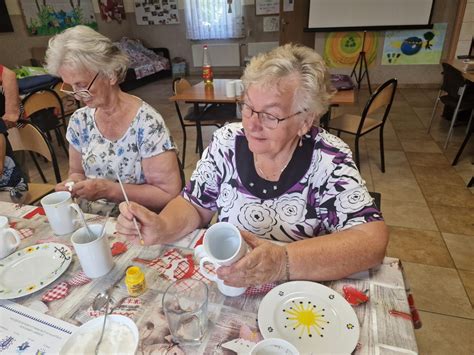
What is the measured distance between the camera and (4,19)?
16.9ft

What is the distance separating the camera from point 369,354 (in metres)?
0.65

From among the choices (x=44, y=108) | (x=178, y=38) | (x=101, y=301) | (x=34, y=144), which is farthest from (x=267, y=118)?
(x=178, y=38)

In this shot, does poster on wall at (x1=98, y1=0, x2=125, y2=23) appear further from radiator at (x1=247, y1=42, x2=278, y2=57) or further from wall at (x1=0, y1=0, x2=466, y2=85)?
radiator at (x1=247, y1=42, x2=278, y2=57)

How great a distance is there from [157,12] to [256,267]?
8466 mm

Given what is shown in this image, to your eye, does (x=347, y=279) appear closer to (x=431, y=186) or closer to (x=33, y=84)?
(x=431, y=186)

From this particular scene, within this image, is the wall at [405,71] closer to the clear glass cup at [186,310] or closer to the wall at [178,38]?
the wall at [178,38]

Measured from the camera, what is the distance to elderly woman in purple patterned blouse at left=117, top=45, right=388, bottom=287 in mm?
855

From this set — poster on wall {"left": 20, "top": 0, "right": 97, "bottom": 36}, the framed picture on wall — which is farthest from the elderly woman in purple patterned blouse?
the framed picture on wall

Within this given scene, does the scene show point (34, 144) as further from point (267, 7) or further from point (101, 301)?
point (267, 7)

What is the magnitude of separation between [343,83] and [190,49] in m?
5.85

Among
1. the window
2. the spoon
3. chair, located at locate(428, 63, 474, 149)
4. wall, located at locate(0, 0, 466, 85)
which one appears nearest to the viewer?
the spoon

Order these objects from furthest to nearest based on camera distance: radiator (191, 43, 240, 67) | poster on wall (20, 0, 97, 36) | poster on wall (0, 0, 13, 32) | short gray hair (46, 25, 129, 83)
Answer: radiator (191, 43, 240, 67) → poster on wall (20, 0, 97, 36) → poster on wall (0, 0, 13, 32) → short gray hair (46, 25, 129, 83)

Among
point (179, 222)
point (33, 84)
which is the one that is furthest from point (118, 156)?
point (33, 84)

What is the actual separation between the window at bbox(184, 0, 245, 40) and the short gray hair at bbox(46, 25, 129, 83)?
21.7 ft
